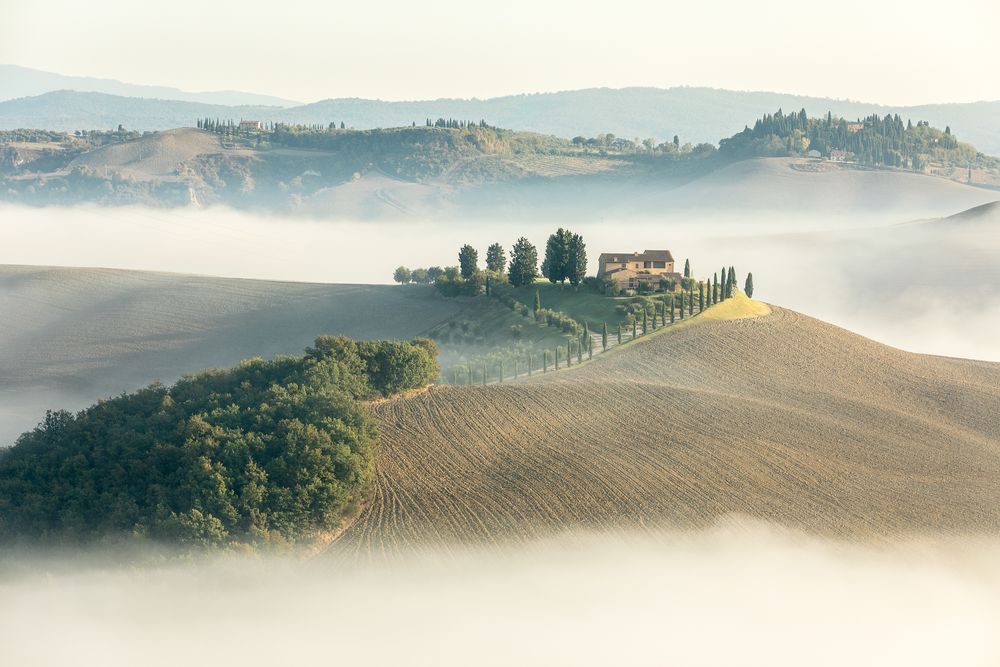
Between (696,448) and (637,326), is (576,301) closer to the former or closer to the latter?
(637,326)

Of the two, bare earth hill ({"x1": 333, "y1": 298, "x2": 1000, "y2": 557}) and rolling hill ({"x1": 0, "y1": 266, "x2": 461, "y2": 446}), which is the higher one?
bare earth hill ({"x1": 333, "y1": 298, "x2": 1000, "y2": 557})

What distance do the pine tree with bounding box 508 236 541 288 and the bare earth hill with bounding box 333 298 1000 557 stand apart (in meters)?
25.3

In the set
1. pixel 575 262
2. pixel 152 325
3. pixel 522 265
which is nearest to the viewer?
pixel 575 262

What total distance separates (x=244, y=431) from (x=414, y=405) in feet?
50.7

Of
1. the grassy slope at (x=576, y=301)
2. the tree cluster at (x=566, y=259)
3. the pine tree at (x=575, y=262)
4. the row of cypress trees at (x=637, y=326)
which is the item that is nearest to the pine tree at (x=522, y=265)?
the grassy slope at (x=576, y=301)

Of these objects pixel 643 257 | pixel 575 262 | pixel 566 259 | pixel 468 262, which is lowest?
pixel 468 262

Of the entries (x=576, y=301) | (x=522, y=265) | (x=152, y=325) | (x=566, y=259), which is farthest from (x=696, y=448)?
(x=152, y=325)

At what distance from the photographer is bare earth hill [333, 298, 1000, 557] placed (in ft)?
222

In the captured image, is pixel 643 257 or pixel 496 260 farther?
pixel 496 260

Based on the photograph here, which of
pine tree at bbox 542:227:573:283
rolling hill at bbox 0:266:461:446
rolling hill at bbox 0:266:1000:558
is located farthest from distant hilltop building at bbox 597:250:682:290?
rolling hill at bbox 0:266:461:446

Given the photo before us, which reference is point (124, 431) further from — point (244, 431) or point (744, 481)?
point (744, 481)

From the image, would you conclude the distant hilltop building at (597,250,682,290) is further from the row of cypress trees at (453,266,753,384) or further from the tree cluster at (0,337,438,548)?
the tree cluster at (0,337,438,548)

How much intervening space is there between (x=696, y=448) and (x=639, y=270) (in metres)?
43.9

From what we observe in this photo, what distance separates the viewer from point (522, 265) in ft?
415
